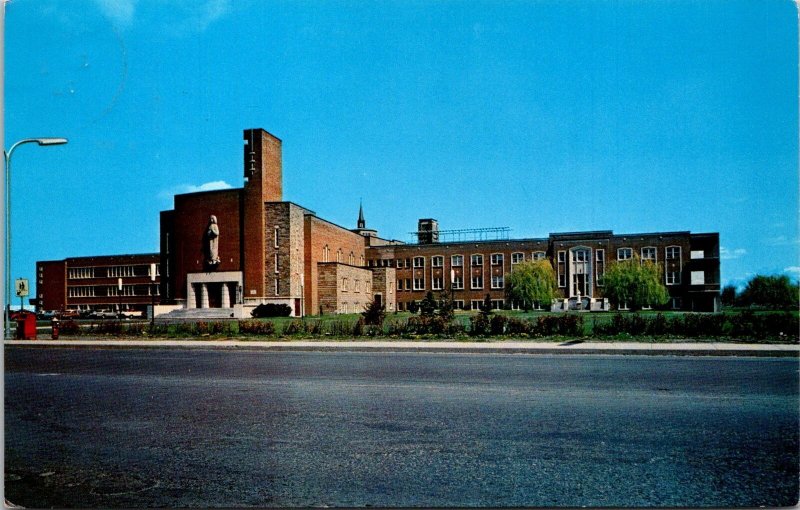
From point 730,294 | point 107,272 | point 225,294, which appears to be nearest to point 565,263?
point 225,294

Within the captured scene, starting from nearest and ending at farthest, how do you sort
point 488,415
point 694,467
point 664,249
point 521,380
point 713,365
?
point 694,467 < point 488,415 < point 521,380 < point 713,365 < point 664,249

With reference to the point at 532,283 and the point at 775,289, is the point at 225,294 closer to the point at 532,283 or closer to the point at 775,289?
the point at 532,283

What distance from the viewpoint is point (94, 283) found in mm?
80625

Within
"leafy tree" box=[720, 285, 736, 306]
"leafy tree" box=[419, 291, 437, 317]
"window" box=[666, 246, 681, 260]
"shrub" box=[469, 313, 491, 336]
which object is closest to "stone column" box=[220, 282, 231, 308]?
"leafy tree" box=[419, 291, 437, 317]

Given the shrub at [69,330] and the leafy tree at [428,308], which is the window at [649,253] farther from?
the shrub at [69,330]

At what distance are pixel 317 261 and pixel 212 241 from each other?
11.6m

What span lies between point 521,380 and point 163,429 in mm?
6842

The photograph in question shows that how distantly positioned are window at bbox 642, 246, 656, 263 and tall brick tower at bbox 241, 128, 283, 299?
43.8 metres

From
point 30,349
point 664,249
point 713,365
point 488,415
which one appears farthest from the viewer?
point 664,249

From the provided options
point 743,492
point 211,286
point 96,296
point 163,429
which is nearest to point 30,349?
point 163,429

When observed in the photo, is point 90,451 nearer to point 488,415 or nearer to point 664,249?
point 488,415

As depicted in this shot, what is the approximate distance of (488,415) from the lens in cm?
852

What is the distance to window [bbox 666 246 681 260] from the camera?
70750mm

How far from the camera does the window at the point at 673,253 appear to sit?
7075 cm
